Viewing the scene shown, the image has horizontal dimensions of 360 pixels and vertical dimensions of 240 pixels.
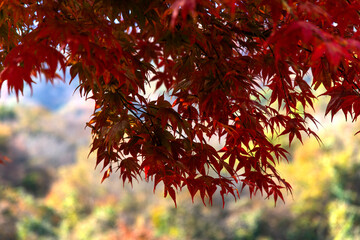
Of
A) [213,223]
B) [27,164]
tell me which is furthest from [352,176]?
[27,164]

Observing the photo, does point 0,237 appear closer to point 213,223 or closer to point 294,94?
point 213,223

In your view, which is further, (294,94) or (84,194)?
(84,194)

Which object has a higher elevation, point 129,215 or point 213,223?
point 129,215

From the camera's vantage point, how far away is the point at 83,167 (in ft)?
33.1

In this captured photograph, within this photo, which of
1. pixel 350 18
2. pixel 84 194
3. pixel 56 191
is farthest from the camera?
pixel 56 191

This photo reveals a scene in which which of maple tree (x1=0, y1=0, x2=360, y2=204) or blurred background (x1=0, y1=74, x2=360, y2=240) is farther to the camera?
blurred background (x1=0, y1=74, x2=360, y2=240)

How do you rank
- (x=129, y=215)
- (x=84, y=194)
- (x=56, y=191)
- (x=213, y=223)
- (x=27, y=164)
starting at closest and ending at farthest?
(x=213, y=223)
(x=129, y=215)
(x=84, y=194)
(x=56, y=191)
(x=27, y=164)

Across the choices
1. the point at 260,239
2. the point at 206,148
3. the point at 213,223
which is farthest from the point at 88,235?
the point at 206,148

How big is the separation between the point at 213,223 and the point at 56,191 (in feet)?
16.1

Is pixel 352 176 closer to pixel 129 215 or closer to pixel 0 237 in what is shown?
pixel 129 215

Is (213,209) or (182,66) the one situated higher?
(213,209)

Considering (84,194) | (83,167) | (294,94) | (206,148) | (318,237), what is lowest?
(318,237)

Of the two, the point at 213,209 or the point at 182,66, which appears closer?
the point at 182,66

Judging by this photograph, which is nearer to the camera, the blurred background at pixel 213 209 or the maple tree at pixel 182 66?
the maple tree at pixel 182 66
